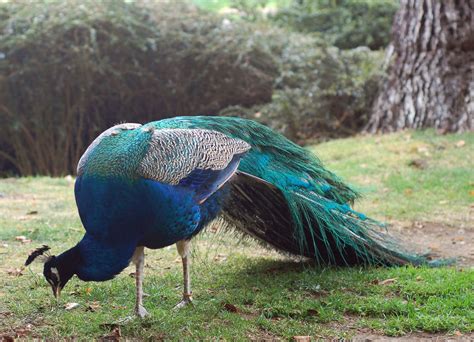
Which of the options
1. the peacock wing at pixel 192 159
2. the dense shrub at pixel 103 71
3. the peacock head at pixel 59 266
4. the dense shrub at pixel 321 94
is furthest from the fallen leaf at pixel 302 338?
the dense shrub at pixel 103 71

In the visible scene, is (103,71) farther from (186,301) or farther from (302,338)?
(302,338)

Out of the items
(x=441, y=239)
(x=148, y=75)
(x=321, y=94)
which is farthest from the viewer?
(x=148, y=75)

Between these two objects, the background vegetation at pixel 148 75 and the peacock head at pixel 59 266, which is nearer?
the peacock head at pixel 59 266

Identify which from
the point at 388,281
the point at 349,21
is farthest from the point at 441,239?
the point at 349,21

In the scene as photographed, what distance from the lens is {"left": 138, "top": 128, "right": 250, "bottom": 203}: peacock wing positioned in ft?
12.2

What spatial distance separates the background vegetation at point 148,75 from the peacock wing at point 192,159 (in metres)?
5.92

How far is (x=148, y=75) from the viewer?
1040cm

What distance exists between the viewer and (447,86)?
29.8 feet

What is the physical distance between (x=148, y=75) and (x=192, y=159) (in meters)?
6.70

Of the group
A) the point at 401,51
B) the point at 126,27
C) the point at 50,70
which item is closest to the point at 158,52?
the point at 126,27

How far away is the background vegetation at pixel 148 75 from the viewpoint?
9.73 metres

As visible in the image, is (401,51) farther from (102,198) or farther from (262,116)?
(102,198)

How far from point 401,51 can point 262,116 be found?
2.12 m

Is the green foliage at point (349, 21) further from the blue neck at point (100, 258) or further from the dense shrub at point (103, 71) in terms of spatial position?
the blue neck at point (100, 258)
